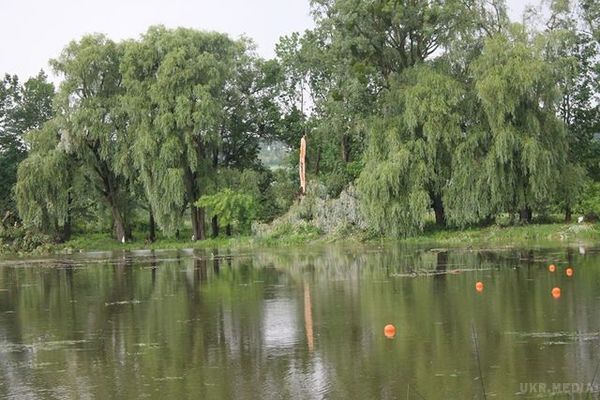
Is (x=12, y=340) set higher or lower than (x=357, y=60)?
lower

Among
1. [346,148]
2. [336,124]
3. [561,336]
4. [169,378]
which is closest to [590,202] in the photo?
[336,124]

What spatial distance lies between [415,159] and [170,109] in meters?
15.2

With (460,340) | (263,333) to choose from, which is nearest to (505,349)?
(460,340)

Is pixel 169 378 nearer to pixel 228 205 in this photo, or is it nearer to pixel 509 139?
pixel 509 139

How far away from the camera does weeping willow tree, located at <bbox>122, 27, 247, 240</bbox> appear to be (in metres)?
41.8

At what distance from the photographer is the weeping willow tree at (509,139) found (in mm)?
34031

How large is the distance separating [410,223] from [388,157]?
351 centimetres

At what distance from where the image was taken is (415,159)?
36.0 meters

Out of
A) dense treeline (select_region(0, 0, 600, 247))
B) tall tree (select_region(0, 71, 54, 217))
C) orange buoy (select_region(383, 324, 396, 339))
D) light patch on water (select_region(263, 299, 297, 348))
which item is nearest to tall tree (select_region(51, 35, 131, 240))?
dense treeline (select_region(0, 0, 600, 247))

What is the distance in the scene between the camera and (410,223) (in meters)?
36.2

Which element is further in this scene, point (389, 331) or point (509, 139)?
point (509, 139)

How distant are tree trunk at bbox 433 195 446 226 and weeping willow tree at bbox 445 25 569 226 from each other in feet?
8.92

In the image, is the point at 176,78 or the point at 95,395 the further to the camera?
the point at 176,78

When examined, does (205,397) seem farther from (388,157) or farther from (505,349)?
(388,157)
